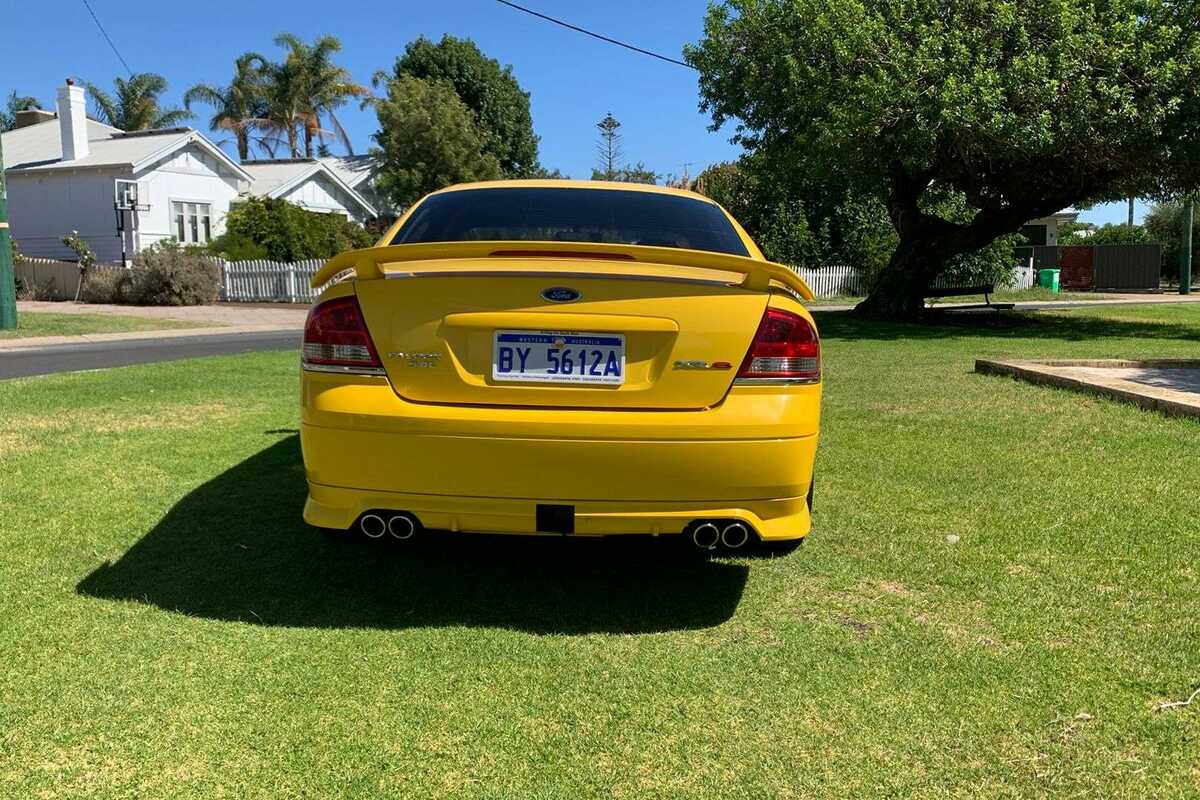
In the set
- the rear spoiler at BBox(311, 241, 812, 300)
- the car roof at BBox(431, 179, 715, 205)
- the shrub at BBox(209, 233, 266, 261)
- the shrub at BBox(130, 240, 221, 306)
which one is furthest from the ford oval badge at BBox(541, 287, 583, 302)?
the shrub at BBox(209, 233, 266, 261)

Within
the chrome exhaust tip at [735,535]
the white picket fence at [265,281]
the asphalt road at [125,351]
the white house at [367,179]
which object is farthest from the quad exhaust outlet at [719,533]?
the white house at [367,179]

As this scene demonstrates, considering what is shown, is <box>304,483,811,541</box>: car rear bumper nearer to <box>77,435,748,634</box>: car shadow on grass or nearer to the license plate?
<box>77,435,748,634</box>: car shadow on grass

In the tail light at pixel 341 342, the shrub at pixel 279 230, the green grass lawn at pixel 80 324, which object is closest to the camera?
the tail light at pixel 341 342

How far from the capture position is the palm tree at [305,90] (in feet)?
159

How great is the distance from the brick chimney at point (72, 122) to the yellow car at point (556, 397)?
33.8 m

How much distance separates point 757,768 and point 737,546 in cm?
89

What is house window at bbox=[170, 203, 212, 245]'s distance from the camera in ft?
110

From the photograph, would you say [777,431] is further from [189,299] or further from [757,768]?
[189,299]

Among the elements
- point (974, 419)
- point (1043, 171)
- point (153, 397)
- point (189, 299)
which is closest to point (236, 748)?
point (974, 419)

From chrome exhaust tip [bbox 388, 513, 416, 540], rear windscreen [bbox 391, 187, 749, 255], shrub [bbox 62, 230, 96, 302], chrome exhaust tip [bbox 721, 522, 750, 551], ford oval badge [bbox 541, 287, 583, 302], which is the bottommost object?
chrome exhaust tip [bbox 721, 522, 750, 551]

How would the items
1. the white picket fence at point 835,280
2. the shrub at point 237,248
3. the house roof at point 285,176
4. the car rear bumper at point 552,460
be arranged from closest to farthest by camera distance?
1. the car rear bumper at point 552,460
2. the shrub at point 237,248
3. the white picket fence at point 835,280
4. the house roof at point 285,176

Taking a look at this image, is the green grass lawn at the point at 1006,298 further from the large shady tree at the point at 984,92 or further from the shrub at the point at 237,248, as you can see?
the shrub at the point at 237,248

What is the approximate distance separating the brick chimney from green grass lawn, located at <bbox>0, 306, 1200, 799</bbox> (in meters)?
30.9

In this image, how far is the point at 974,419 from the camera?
675cm
